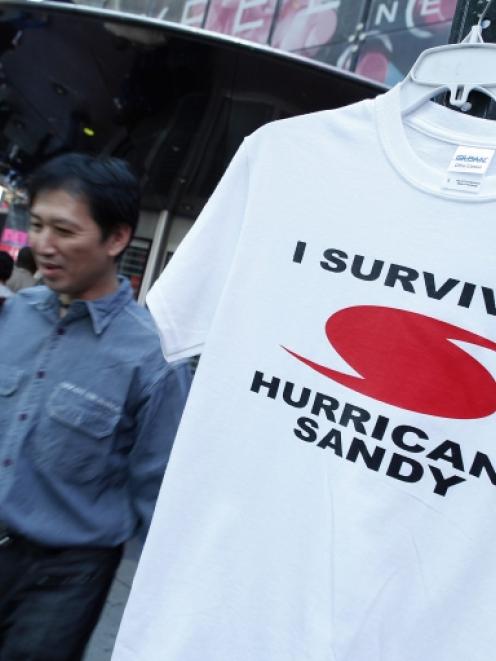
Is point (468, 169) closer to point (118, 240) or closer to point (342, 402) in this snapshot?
point (342, 402)

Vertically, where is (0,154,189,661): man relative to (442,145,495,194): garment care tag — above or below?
below

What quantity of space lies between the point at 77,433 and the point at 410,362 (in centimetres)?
85

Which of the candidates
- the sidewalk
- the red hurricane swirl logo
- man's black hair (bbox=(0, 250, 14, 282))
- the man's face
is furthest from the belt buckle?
man's black hair (bbox=(0, 250, 14, 282))

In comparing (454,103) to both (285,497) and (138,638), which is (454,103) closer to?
(285,497)

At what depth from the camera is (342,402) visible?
128 centimetres

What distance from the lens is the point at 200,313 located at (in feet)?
4.89

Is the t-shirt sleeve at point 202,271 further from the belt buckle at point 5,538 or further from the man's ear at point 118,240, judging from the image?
the belt buckle at point 5,538

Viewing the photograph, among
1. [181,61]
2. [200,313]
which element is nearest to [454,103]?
[200,313]

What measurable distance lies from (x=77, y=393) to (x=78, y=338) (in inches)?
5.9

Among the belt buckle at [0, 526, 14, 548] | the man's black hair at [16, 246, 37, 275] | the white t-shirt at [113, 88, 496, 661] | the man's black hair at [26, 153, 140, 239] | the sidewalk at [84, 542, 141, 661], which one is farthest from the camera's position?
the man's black hair at [16, 246, 37, 275]

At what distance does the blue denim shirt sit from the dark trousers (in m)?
0.07

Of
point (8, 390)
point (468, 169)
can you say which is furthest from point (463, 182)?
point (8, 390)

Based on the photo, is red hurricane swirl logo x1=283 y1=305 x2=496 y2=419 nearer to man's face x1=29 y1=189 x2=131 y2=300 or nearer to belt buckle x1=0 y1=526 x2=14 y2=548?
man's face x1=29 y1=189 x2=131 y2=300

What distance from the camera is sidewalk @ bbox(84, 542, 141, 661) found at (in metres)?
3.01
